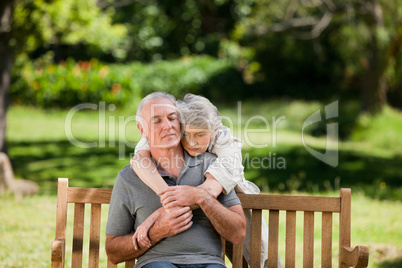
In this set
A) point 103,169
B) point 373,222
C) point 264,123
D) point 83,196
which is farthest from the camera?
point 264,123

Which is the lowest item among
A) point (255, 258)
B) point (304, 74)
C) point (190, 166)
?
point (255, 258)

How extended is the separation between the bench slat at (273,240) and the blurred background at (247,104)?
7.10 feet

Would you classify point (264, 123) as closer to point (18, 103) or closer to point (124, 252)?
point (18, 103)

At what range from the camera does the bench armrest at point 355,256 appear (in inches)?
106

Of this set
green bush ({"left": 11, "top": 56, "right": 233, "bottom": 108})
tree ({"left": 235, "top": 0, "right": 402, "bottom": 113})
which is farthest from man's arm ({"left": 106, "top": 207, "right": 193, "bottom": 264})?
green bush ({"left": 11, "top": 56, "right": 233, "bottom": 108})

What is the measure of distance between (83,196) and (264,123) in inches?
446

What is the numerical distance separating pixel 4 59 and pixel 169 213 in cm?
700

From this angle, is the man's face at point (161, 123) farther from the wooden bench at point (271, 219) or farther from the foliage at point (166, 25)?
the foliage at point (166, 25)

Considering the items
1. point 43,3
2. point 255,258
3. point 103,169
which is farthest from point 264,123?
point 255,258

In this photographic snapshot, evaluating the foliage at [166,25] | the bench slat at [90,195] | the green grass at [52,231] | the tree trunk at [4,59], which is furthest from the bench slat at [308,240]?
the foliage at [166,25]

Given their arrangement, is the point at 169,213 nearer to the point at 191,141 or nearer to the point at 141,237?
the point at 141,237

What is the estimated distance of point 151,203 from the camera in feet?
9.07

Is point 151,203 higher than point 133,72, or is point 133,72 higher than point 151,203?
point 133,72

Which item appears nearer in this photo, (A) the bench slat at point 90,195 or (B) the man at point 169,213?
(B) the man at point 169,213
